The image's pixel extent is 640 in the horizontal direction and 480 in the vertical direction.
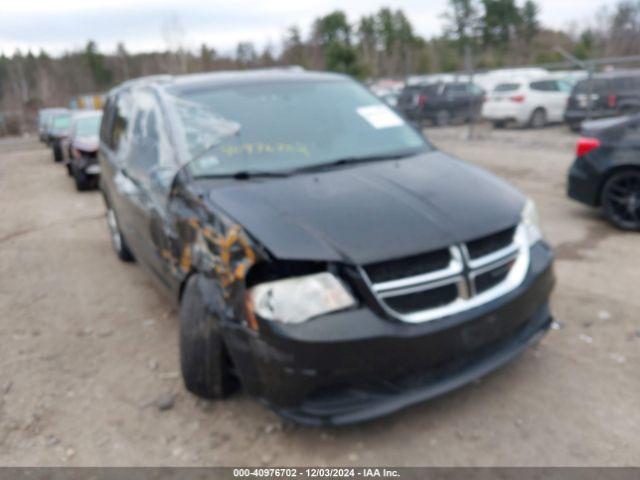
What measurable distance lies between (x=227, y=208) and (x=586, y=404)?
6.94 ft

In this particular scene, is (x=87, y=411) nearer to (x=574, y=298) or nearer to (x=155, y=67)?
(x=574, y=298)

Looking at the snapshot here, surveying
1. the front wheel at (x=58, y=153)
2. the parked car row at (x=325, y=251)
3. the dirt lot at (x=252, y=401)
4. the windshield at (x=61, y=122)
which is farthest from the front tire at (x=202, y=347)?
the windshield at (x=61, y=122)

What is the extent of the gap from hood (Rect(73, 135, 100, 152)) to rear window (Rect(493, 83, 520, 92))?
12.4m

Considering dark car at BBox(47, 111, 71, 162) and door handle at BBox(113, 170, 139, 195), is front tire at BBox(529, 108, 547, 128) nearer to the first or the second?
dark car at BBox(47, 111, 71, 162)

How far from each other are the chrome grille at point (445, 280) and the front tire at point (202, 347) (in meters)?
0.83

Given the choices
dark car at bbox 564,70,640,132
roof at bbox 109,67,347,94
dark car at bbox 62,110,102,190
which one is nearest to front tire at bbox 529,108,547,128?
dark car at bbox 564,70,640,132

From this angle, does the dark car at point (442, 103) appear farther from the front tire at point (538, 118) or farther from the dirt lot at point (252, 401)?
the dirt lot at point (252, 401)

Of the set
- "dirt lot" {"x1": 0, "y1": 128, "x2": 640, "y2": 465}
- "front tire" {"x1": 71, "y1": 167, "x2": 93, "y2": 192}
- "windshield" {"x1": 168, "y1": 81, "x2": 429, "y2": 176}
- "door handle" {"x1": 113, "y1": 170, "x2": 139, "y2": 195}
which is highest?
"windshield" {"x1": 168, "y1": 81, "x2": 429, "y2": 176}

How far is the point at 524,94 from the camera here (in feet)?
55.6

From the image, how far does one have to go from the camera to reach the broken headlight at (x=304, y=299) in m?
2.41

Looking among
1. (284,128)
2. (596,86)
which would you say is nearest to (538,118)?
(596,86)

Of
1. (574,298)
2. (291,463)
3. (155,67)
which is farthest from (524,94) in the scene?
(155,67)

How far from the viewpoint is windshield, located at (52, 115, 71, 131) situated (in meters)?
19.0

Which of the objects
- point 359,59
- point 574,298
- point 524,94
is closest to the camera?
point 574,298
